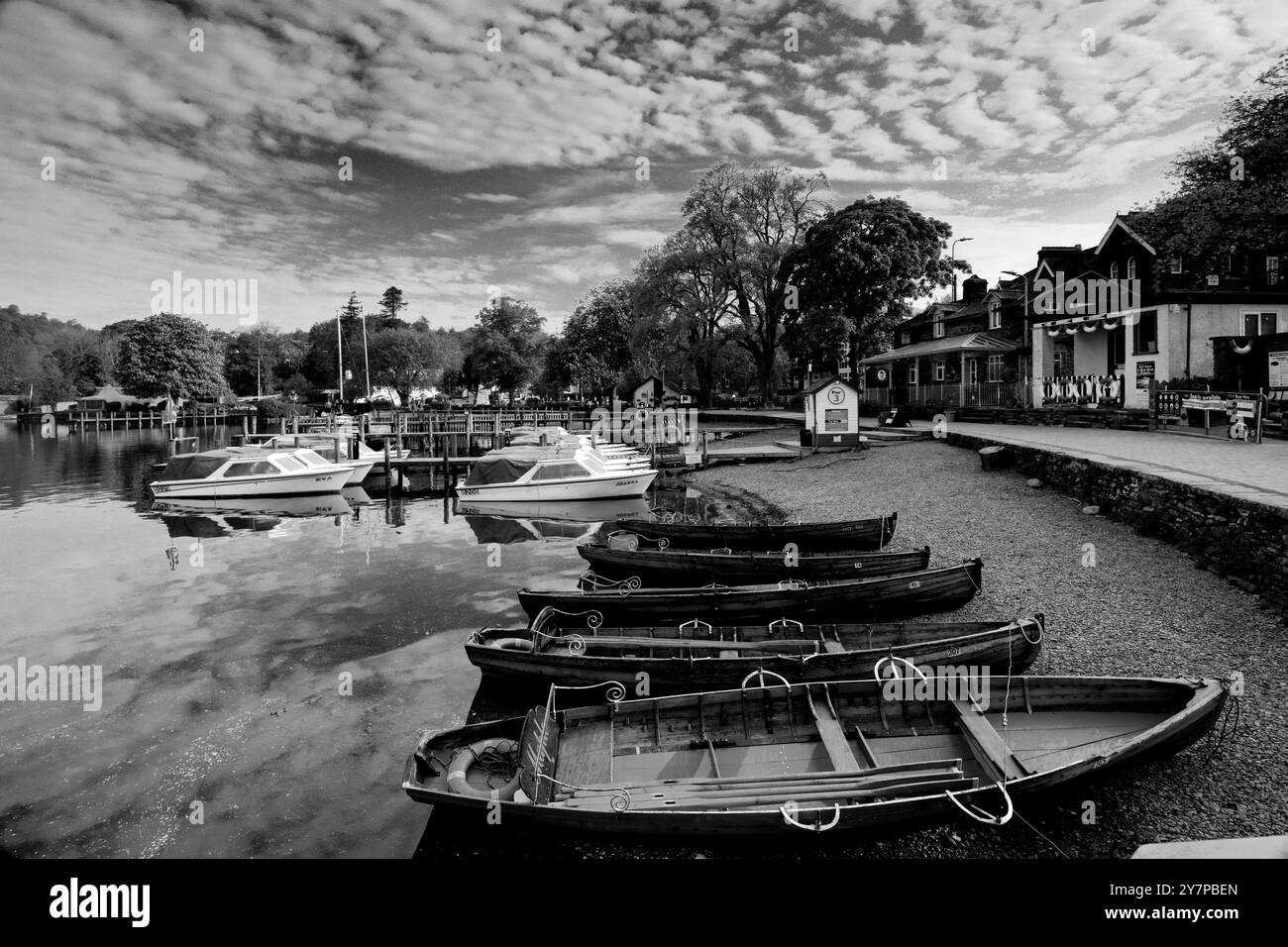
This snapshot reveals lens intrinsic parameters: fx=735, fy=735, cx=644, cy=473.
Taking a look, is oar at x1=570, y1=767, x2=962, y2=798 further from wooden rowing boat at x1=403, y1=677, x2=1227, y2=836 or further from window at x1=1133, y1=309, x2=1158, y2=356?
window at x1=1133, y1=309, x2=1158, y2=356

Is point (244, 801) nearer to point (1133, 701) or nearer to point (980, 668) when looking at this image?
point (980, 668)

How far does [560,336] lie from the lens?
251 feet

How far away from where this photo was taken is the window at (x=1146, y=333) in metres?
29.1

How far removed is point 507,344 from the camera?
75375 mm

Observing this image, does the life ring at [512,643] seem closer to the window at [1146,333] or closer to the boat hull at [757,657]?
the boat hull at [757,657]

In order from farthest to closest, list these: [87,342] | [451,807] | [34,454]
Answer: [87,342] → [34,454] → [451,807]

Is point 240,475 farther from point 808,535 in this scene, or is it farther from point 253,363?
point 253,363

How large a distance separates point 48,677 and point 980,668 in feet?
44.0

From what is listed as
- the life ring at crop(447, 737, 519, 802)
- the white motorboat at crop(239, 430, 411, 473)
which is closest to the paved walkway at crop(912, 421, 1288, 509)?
the life ring at crop(447, 737, 519, 802)

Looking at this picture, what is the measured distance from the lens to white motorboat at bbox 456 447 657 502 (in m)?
28.7

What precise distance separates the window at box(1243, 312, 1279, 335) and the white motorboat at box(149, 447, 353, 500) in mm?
37142

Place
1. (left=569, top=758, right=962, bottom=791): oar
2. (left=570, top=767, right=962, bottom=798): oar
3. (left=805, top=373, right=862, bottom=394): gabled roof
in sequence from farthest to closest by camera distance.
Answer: (left=805, top=373, right=862, bottom=394): gabled roof → (left=569, top=758, right=962, bottom=791): oar → (left=570, top=767, right=962, bottom=798): oar

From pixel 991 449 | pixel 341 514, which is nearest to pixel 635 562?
pixel 991 449
